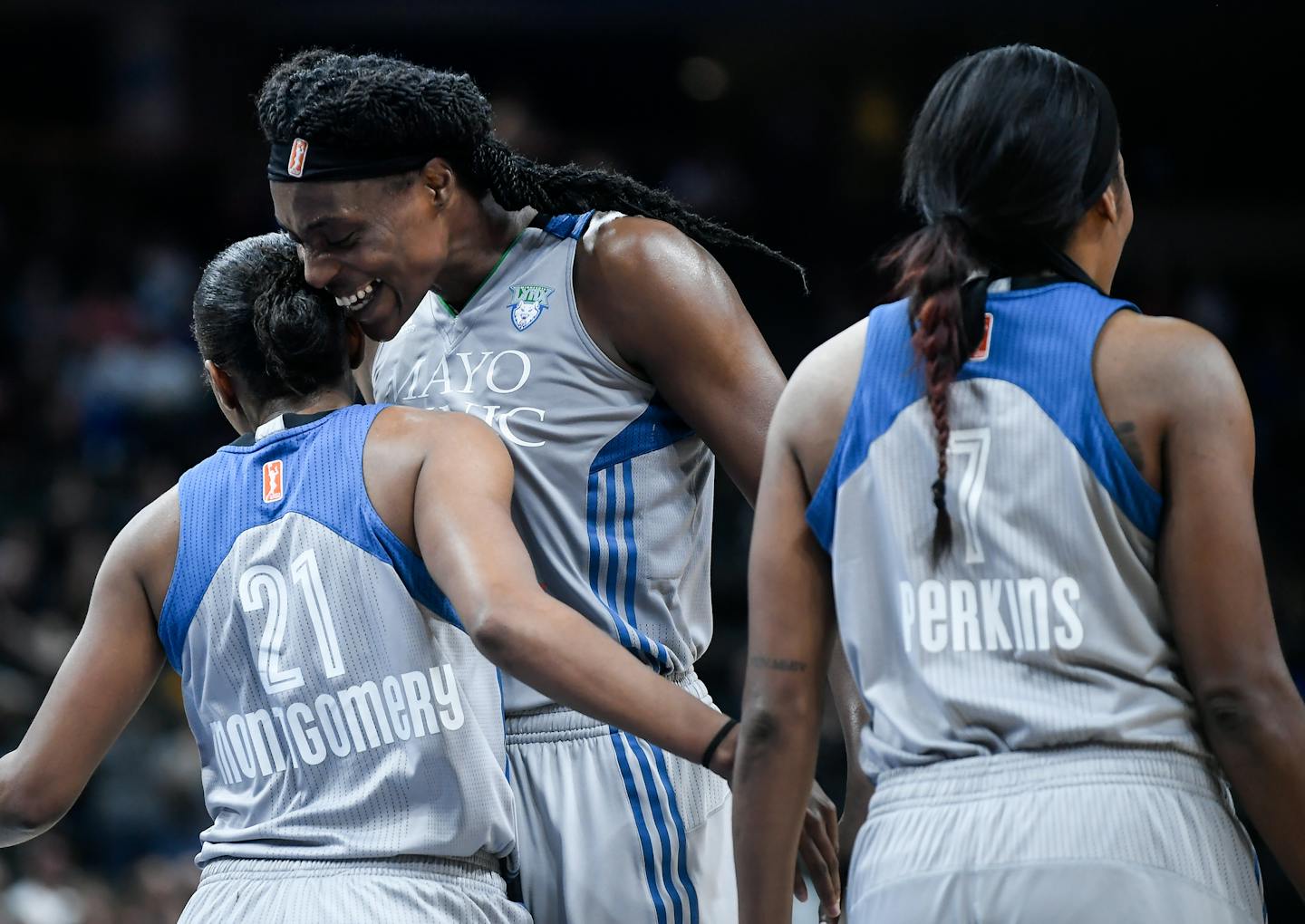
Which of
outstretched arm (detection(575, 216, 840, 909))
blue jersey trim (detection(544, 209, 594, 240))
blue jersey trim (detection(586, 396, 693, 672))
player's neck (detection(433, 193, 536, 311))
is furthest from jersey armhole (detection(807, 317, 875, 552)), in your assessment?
player's neck (detection(433, 193, 536, 311))

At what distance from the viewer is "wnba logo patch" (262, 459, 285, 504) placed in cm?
258

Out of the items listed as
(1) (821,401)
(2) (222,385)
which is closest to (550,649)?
(1) (821,401)

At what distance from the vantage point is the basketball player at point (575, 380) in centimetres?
284

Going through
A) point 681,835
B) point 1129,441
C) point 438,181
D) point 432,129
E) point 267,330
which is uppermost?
point 432,129

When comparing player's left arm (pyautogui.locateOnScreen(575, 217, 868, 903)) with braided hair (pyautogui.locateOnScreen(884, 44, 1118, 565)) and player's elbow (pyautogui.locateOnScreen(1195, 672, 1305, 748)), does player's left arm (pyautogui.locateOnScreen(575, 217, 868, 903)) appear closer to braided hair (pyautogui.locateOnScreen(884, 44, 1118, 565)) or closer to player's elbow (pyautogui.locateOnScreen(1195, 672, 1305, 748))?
braided hair (pyautogui.locateOnScreen(884, 44, 1118, 565))

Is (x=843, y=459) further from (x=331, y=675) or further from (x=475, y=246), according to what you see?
(x=475, y=246)

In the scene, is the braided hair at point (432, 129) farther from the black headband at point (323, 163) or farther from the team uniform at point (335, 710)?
the team uniform at point (335, 710)

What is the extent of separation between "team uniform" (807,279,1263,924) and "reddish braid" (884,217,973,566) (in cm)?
2

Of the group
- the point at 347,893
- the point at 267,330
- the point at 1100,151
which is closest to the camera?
the point at 1100,151

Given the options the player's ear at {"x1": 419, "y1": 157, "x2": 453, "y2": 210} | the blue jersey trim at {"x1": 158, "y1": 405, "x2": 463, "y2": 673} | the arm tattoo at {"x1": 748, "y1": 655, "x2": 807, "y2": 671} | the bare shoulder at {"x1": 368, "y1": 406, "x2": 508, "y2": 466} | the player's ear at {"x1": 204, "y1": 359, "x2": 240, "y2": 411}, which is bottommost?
the arm tattoo at {"x1": 748, "y1": 655, "x2": 807, "y2": 671}

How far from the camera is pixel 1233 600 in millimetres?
1944

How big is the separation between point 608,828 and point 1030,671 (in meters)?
1.06

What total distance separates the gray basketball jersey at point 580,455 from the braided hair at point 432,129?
0.10m

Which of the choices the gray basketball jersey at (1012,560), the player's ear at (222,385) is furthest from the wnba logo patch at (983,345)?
the player's ear at (222,385)
